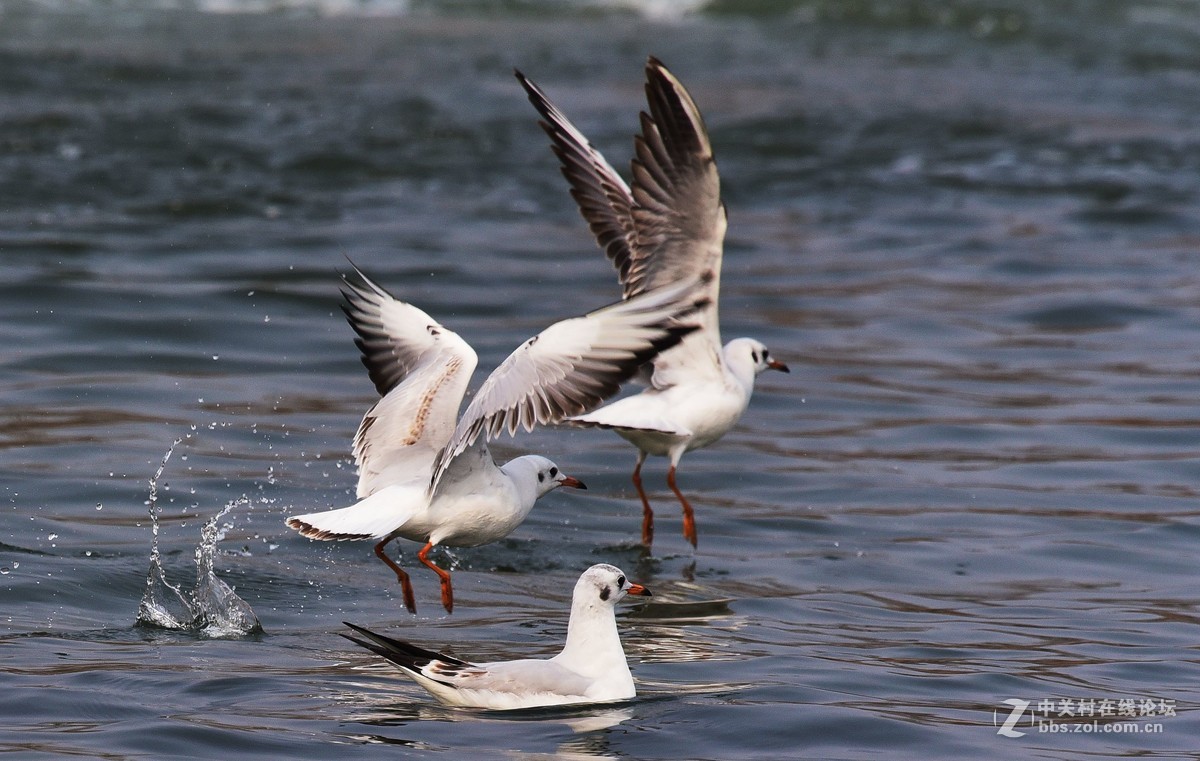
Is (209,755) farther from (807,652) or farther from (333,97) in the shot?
(333,97)

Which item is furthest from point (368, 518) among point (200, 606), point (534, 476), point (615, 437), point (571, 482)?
point (615, 437)

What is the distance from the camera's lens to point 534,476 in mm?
8789

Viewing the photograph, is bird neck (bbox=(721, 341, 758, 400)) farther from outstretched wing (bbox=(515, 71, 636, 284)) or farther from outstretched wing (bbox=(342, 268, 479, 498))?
outstretched wing (bbox=(342, 268, 479, 498))

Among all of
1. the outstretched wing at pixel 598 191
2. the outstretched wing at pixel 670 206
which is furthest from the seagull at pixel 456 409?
the outstretched wing at pixel 598 191

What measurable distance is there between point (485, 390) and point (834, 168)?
52.3 feet

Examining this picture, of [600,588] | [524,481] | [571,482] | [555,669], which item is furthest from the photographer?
[571,482]

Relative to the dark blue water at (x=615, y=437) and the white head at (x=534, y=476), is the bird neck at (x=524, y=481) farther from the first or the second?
the dark blue water at (x=615, y=437)

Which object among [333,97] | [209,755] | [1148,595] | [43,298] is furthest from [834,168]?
[209,755]

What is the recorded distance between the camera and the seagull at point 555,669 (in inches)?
262

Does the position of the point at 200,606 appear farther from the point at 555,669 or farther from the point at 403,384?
the point at 555,669

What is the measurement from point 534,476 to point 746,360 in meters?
2.70

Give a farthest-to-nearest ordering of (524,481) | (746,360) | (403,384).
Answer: (746,360)
(524,481)
(403,384)

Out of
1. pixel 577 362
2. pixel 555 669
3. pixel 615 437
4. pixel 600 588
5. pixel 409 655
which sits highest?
pixel 577 362

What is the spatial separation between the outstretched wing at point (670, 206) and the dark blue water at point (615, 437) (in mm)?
1280
